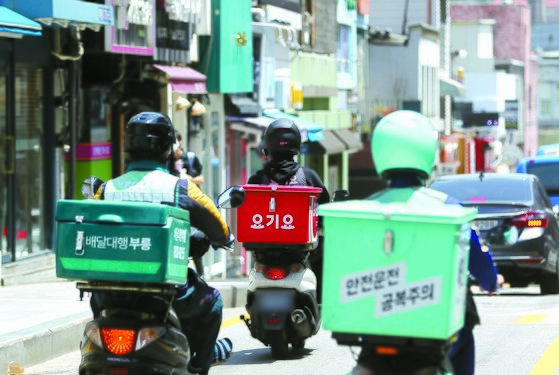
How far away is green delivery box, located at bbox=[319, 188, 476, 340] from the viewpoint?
579cm

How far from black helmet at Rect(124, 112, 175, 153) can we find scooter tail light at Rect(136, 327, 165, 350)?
0.98m

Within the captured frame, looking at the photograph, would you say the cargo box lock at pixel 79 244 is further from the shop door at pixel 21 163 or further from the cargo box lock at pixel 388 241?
the shop door at pixel 21 163

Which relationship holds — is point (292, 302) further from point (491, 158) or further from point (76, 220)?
point (491, 158)

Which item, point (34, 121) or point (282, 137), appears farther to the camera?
point (34, 121)

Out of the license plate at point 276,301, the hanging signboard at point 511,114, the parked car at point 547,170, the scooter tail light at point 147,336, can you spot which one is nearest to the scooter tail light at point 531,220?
the parked car at point 547,170

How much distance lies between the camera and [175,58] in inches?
945

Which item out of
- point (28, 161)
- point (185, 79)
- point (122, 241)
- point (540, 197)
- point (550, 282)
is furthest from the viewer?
point (185, 79)

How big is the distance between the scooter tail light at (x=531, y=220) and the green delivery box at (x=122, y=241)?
1114 cm

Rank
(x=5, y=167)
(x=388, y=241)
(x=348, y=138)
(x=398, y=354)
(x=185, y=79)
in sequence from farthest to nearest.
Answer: (x=348, y=138), (x=185, y=79), (x=5, y=167), (x=398, y=354), (x=388, y=241)

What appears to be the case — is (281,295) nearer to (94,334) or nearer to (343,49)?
(94,334)

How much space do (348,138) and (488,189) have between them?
24832 millimetres

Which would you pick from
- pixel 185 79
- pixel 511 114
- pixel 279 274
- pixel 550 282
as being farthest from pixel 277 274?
pixel 511 114

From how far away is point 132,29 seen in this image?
21.8 meters

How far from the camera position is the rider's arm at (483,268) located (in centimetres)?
671
